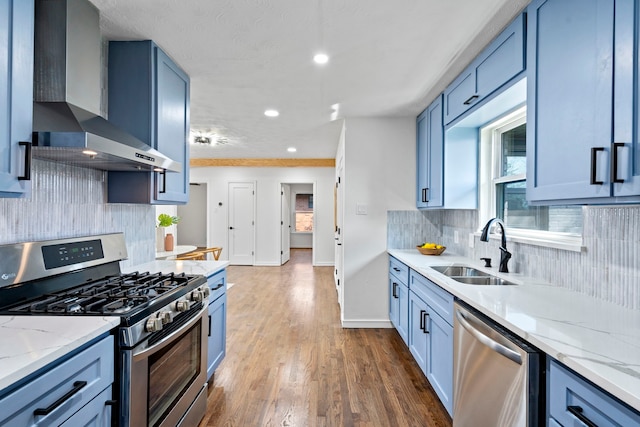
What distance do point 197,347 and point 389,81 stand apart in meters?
2.41

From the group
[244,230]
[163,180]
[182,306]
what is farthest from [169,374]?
[244,230]

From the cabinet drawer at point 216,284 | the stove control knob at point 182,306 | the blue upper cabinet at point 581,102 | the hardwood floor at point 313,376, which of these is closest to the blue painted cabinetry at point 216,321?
the cabinet drawer at point 216,284

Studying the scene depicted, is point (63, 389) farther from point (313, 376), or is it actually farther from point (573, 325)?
point (313, 376)

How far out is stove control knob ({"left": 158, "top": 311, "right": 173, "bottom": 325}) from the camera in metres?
1.48

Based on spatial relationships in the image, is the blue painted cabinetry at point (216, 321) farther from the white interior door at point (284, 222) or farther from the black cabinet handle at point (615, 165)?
the white interior door at point (284, 222)

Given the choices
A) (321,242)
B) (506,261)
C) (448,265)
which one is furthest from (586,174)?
(321,242)

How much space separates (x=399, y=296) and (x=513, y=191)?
1366 mm

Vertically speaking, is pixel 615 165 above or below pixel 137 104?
below

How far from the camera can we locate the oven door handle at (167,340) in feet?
4.45

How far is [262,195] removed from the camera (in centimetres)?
775

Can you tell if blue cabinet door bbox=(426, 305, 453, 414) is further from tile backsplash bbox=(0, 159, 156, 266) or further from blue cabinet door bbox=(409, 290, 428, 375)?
tile backsplash bbox=(0, 159, 156, 266)

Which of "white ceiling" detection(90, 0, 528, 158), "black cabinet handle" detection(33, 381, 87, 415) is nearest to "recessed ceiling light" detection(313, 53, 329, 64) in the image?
"white ceiling" detection(90, 0, 528, 158)

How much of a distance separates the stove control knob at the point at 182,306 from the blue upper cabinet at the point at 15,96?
2.56 feet

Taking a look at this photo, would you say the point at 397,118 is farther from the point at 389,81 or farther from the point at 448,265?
the point at 448,265
